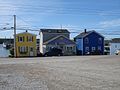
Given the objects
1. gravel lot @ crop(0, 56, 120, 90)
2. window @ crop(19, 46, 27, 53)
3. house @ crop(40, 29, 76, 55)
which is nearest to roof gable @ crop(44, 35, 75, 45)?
house @ crop(40, 29, 76, 55)

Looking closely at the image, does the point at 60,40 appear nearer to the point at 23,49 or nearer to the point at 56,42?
the point at 56,42

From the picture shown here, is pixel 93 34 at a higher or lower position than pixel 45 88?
higher

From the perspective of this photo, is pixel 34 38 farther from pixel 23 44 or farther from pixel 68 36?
pixel 68 36

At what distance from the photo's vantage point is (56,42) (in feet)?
250

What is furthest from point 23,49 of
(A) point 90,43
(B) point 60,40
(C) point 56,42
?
(A) point 90,43

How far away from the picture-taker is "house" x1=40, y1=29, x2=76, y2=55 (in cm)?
7569

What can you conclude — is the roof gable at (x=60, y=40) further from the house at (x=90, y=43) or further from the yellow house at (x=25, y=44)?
the yellow house at (x=25, y=44)

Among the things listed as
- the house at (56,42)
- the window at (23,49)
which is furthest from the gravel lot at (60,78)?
the house at (56,42)

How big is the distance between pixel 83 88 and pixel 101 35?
65633mm

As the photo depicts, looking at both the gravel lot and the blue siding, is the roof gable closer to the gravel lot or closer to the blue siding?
the blue siding

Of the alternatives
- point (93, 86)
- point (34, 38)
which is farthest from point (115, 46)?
point (93, 86)

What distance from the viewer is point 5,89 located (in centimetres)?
1498

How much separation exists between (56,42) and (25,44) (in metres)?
8.78

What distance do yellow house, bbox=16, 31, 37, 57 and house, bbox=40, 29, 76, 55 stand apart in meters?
4.92
